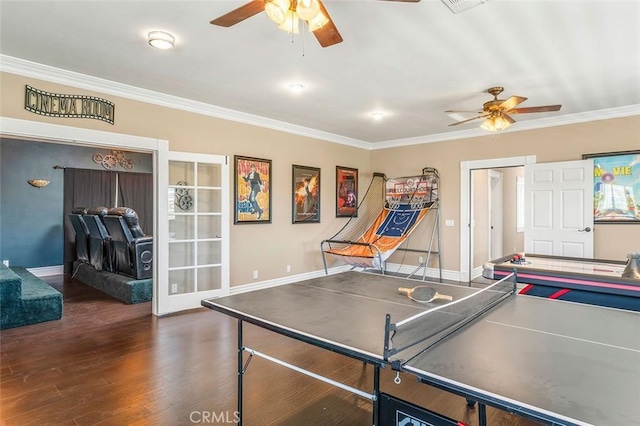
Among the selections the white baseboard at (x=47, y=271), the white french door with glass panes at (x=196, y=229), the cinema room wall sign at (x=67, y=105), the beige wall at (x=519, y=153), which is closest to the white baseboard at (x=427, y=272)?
the beige wall at (x=519, y=153)

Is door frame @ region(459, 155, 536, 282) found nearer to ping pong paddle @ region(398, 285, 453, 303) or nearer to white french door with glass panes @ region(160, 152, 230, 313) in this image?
white french door with glass panes @ region(160, 152, 230, 313)

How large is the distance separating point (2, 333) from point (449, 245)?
641 centimetres

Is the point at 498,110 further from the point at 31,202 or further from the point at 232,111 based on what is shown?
the point at 31,202

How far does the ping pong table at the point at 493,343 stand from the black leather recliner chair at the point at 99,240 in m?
4.61

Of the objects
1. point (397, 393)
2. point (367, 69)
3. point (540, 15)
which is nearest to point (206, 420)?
point (397, 393)

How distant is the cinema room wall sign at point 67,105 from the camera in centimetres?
344

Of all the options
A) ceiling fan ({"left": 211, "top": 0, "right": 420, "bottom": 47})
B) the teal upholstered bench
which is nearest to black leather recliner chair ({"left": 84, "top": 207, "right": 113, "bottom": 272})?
the teal upholstered bench

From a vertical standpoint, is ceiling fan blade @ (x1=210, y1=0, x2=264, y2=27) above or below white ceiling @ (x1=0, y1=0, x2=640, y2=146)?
below

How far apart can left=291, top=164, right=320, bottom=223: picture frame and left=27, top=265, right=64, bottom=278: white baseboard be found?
17.0 feet

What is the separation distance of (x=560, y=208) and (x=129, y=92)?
5.97 metres

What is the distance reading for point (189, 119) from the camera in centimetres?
466

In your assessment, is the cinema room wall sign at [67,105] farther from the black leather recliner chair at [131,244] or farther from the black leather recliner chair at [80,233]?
the black leather recliner chair at [80,233]

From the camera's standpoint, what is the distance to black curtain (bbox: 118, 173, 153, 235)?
8.20 m

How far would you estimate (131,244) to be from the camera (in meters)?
5.11
